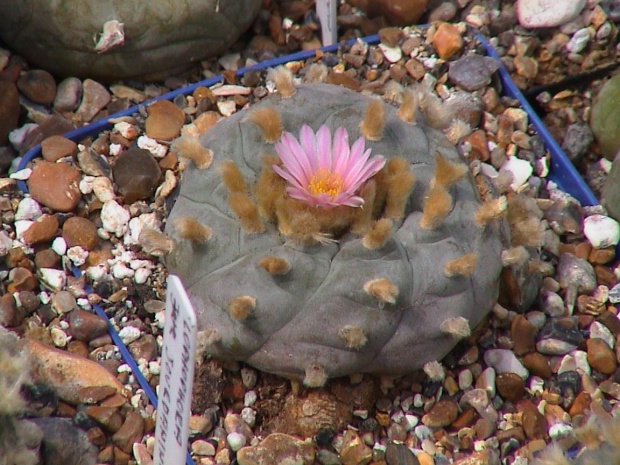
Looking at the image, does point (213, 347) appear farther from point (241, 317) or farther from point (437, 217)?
point (437, 217)

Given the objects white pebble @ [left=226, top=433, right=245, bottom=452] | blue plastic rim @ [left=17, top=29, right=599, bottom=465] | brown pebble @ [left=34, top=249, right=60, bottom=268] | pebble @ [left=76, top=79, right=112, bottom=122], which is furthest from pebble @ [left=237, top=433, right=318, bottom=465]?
pebble @ [left=76, top=79, right=112, bottom=122]

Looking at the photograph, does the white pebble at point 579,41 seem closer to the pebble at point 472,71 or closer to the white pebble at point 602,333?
the pebble at point 472,71

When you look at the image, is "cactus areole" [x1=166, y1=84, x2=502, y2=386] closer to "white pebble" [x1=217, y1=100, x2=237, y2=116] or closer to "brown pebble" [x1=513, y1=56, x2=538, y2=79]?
"white pebble" [x1=217, y1=100, x2=237, y2=116]

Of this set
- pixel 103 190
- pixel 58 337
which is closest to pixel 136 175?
pixel 103 190

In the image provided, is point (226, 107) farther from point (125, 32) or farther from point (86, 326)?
point (86, 326)

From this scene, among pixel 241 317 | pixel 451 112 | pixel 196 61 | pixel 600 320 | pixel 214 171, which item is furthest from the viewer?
pixel 196 61

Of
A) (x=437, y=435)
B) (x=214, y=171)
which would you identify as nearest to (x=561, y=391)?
(x=437, y=435)
